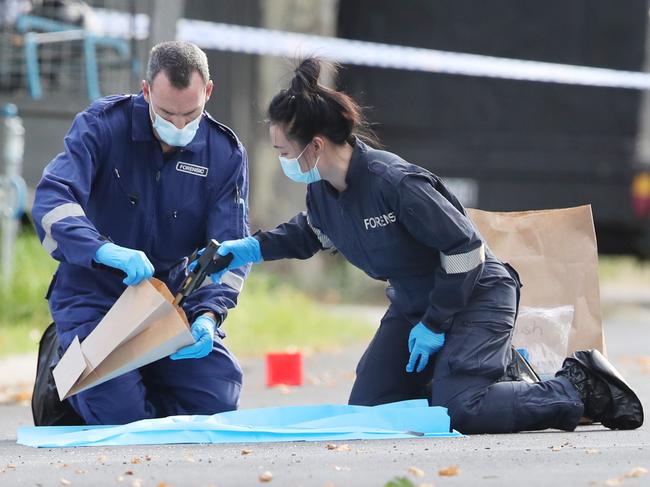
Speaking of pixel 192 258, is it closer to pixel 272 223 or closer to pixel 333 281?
pixel 272 223

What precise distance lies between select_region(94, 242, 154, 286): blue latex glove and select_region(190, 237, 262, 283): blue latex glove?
0.97 feet

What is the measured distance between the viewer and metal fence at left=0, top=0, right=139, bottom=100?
980 centimetres

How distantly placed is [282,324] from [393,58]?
3.58 metres

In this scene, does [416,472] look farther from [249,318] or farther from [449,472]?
[249,318]

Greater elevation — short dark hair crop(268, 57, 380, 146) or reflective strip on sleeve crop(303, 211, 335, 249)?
short dark hair crop(268, 57, 380, 146)

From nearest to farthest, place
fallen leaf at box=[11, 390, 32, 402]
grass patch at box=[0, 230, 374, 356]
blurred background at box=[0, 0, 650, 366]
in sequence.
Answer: fallen leaf at box=[11, 390, 32, 402] → grass patch at box=[0, 230, 374, 356] → blurred background at box=[0, 0, 650, 366]

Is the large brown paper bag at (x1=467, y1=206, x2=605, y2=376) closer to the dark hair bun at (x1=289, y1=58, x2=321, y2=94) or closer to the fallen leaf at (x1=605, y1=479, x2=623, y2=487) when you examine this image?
the dark hair bun at (x1=289, y1=58, x2=321, y2=94)

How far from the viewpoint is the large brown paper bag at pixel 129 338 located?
518 centimetres

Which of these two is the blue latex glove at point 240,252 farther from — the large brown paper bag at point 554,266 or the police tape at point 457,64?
the police tape at point 457,64

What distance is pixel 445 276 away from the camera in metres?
5.19

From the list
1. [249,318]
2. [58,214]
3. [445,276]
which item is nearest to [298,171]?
[445,276]

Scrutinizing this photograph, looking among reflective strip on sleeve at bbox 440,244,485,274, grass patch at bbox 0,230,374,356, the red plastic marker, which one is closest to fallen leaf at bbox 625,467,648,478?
reflective strip on sleeve at bbox 440,244,485,274

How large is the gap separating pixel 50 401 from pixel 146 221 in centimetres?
79

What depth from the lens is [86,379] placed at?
5.28 m
